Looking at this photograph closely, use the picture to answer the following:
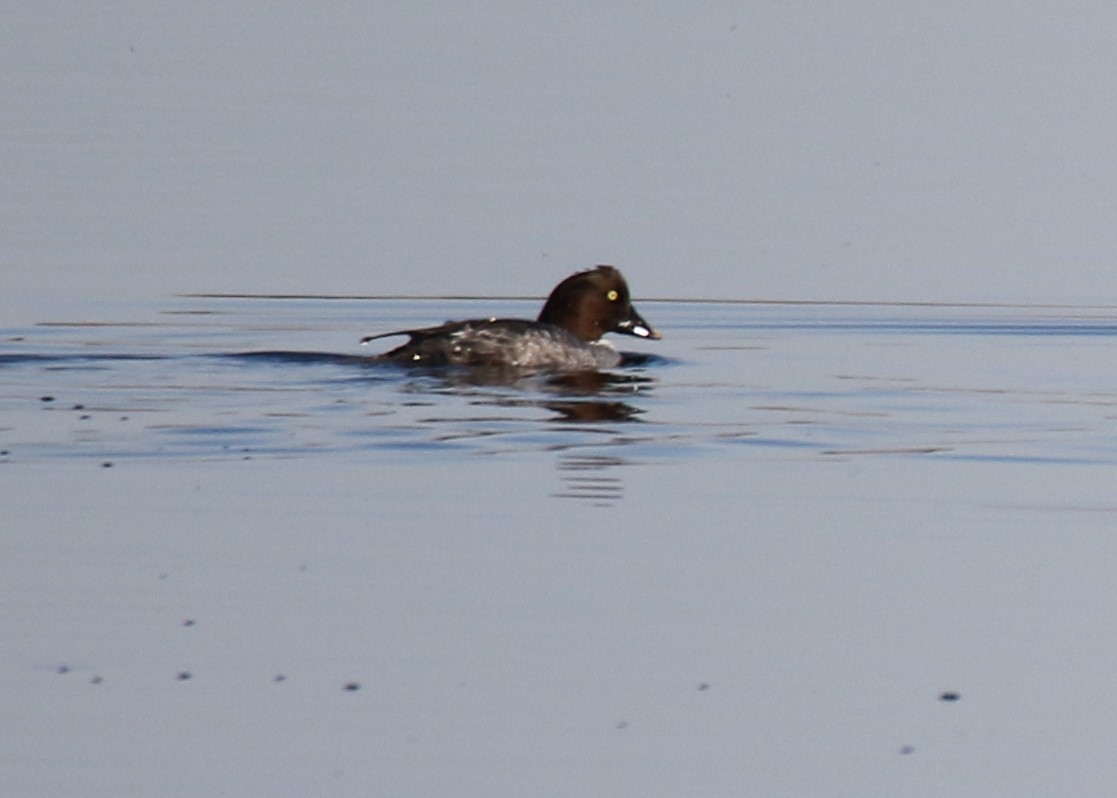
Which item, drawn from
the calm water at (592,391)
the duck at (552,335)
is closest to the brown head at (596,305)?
the duck at (552,335)

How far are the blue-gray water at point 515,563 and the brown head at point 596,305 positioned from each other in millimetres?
1379

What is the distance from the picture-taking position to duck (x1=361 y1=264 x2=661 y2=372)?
14.7m

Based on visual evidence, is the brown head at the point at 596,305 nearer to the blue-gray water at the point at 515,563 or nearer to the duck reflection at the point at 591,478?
the blue-gray water at the point at 515,563

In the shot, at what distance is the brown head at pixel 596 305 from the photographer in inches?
634

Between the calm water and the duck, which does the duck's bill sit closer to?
the duck

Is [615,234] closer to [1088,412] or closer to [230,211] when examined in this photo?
[230,211]

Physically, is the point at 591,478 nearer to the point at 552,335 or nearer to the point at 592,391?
the point at 592,391

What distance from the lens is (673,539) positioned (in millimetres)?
9406

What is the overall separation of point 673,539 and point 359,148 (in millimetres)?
12584

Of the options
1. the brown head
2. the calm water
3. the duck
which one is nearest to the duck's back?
the duck

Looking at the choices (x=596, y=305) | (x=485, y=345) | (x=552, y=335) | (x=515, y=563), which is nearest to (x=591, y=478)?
(x=515, y=563)

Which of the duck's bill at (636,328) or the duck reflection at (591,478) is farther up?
the duck's bill at (636,328)

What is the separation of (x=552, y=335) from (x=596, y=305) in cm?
88

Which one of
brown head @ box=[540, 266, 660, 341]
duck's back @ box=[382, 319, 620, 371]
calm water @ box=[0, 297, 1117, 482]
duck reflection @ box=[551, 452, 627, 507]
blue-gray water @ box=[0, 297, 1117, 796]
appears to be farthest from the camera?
brown head @ box=[540, 266, 660, 341]
